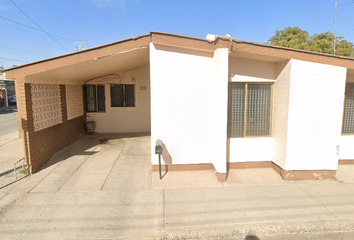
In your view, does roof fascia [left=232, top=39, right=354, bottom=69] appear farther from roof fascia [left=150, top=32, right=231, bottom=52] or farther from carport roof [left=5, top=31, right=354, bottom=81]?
roof fascia [left=150, top=32, right=231, bottom=52]

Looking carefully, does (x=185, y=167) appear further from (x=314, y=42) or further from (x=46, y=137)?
(x=314, y=42)

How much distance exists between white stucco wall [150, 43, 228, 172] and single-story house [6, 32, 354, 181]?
0.02 m

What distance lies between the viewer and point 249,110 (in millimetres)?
6277

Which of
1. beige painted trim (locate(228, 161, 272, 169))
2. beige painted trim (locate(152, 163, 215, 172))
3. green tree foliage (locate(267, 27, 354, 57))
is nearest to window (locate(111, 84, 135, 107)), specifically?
beige painted trim (locate(152, 163, 215, 172))

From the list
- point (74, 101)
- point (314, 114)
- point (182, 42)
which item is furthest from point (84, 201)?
point (314, 114)

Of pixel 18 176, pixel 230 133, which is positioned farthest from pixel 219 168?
pixel 18 176

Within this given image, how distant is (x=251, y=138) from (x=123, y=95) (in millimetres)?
6393

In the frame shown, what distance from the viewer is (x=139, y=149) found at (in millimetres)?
8117

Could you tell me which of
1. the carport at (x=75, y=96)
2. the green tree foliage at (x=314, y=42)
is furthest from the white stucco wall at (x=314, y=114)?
the green tree foliage at (x=314, y=42)

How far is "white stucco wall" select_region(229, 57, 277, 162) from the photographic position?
19.7ft

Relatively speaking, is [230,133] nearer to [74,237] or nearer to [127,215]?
[127,215]

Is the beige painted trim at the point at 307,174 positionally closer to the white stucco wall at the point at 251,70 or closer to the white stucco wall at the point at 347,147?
the white stucco wall at the point at 347,147

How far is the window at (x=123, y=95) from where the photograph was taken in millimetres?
10438

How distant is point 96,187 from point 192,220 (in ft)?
8.13
